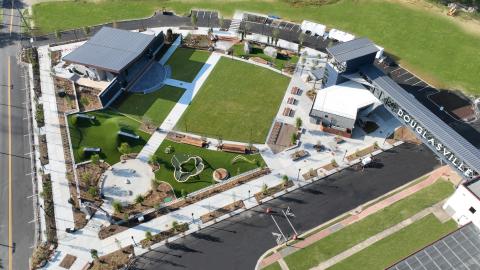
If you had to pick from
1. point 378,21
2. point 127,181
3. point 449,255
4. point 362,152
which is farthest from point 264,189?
point 378,21

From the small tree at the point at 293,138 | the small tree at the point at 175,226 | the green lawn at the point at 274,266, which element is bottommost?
the green lawn at the point at 274,266

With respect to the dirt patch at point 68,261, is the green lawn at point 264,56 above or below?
above

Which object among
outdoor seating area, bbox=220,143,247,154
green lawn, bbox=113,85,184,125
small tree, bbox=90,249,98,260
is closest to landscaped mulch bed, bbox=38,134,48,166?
green lawn, bbox=113,85,184,125

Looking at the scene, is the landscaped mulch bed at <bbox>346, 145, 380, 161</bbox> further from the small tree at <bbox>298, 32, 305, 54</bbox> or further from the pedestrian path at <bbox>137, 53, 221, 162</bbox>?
the pedestrian path at <bbox>137, 53, 221, 162</bbox>

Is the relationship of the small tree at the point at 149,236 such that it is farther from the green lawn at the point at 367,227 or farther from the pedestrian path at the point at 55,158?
the green lawn at the point at 367,227

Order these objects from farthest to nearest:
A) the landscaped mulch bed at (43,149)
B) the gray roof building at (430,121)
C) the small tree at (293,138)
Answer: the small tree at (293,138) < the landscaped mulch bed at (43,149) < the gray roof building at (430,121)

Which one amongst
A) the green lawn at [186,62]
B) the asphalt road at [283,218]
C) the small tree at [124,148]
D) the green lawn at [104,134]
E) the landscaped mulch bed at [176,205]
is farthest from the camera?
the green lawn at [186,62]

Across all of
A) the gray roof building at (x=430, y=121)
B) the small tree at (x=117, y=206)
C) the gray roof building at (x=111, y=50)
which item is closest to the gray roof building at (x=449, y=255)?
the gray roof building at (x=430, y=121)
